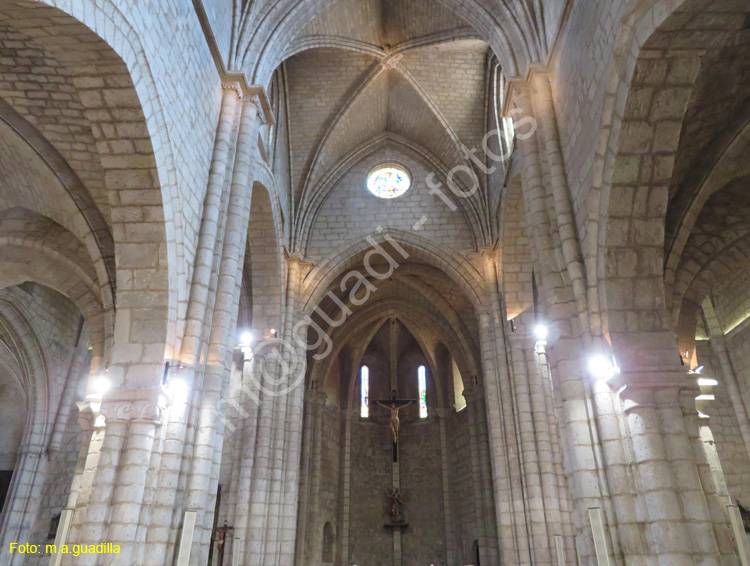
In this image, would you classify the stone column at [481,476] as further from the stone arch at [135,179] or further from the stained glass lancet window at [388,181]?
the stone arch at [135,179]

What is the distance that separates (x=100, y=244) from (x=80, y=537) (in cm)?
441

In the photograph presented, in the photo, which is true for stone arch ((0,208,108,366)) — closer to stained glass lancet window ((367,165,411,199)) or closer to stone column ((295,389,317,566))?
stained glass lancet window ((367,165,411,199))

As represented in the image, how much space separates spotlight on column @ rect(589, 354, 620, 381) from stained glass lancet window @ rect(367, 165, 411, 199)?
1070 centimetres

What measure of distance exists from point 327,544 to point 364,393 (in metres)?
5.71

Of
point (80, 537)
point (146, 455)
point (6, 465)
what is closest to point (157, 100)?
point (146, 455)

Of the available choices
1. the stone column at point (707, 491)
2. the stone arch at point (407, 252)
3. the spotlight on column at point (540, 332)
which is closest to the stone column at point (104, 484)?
the stone column at point (707, 491)

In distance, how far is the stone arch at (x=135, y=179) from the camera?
5.75 metres

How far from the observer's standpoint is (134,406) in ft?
20.1

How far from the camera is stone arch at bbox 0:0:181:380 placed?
575cm

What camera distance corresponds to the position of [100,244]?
837 cm

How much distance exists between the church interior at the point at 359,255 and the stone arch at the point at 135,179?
3 cm

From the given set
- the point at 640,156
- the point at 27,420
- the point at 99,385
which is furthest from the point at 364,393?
the point at 640,156

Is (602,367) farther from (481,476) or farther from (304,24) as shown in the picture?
(481,476)

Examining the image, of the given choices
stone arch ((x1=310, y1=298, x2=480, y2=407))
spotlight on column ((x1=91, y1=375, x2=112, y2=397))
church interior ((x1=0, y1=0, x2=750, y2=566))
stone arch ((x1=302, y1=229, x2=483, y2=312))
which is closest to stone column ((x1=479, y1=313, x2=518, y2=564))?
church interior ((x1=0, y1=0, x2=750, y2=566))
